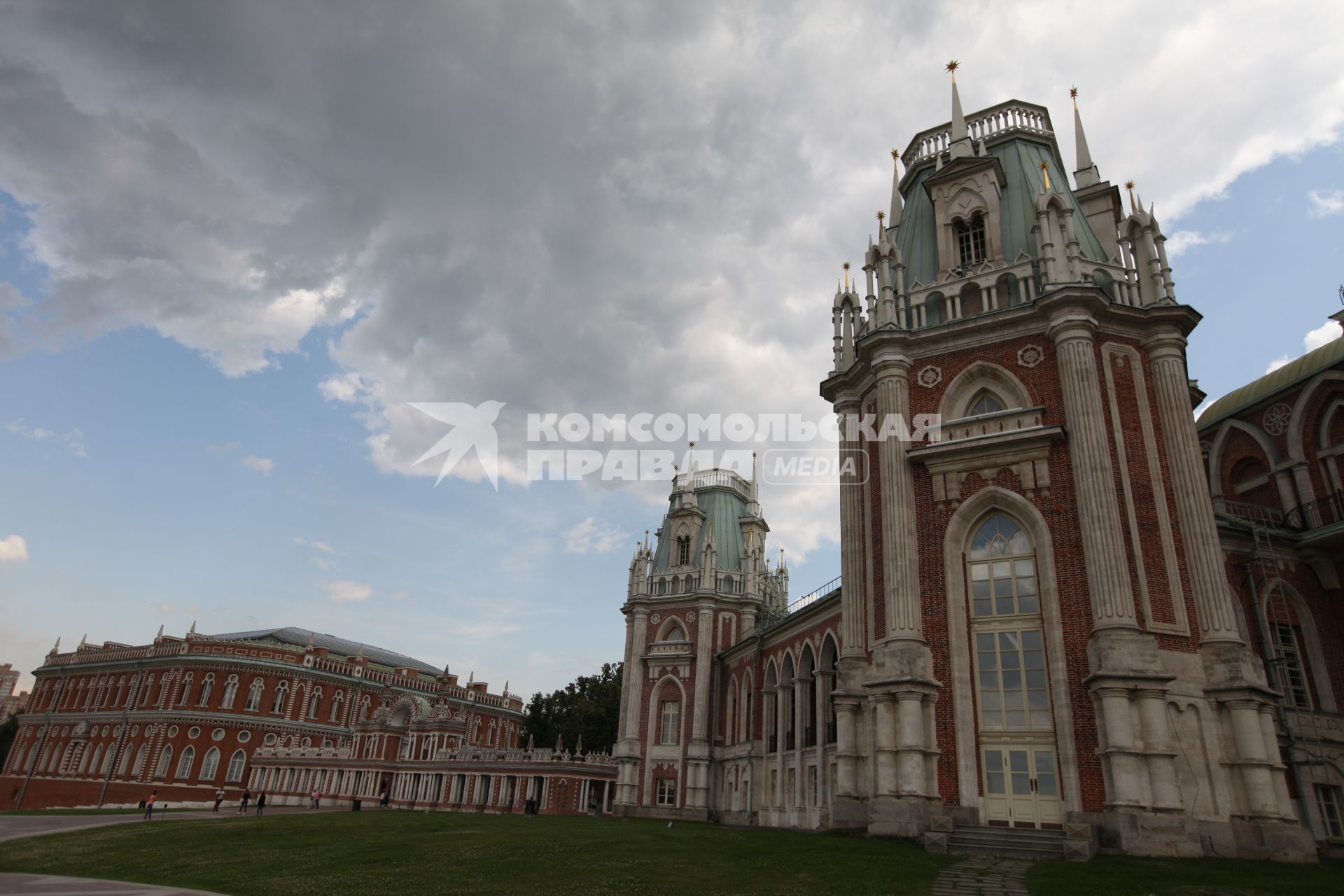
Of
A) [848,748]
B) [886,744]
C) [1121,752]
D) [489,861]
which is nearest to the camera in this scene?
[489,861]

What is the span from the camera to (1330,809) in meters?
24.0

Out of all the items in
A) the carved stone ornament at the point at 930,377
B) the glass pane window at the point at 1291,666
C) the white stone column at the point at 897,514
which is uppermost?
the carved stone ornament at the point at 930,377

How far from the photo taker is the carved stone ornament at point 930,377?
85.6 feet

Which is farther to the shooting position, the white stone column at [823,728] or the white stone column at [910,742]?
the white stone column at [823,728]

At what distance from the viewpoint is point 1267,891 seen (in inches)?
557

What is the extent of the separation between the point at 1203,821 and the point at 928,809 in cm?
611

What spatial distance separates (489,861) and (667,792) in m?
33.3

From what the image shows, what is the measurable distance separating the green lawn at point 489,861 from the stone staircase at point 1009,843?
115 centimetres

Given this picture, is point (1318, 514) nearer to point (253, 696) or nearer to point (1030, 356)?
point (1030, 356)

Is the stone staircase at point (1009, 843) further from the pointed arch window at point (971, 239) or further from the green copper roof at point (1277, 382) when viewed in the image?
the green copper roof at point (1277, 382)

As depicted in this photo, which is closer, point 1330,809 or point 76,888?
point 76,888

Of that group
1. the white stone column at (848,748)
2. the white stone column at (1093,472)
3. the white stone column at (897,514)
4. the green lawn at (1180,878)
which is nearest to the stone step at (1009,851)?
the green lawn at (1180,878)

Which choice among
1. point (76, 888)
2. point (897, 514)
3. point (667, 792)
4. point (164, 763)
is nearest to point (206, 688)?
point (164, 763)

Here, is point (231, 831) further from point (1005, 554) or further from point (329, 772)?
point (329, 772)
